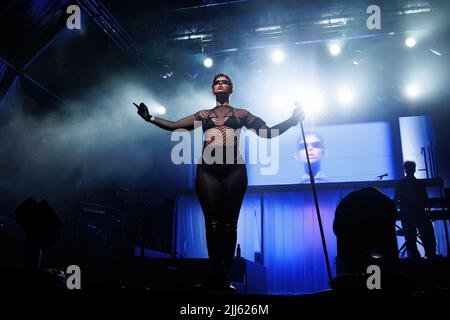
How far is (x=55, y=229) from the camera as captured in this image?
135 inches

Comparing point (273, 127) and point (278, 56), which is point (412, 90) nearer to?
point (278, 56)

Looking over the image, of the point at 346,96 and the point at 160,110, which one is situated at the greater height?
the point at 346,96

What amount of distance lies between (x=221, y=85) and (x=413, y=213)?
5.88 metres

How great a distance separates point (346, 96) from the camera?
13.1m

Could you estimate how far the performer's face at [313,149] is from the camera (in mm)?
12167

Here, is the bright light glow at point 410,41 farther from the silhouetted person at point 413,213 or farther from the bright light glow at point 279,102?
the bright light glow at point 279,102

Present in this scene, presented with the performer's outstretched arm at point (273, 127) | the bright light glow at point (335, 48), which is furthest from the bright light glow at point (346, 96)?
the performer's outstretched arm at point (273, 127)

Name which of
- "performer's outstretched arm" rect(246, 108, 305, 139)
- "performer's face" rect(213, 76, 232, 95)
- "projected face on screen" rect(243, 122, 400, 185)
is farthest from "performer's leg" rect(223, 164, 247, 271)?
"projected face on screen" rect(243, 122, 400, 185)

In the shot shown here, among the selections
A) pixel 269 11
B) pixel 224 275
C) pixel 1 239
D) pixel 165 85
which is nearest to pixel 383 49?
pixel 269 11

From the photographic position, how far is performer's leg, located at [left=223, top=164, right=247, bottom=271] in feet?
11.8

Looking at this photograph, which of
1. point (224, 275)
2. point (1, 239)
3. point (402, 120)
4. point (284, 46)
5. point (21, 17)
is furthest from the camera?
point (402, 120)

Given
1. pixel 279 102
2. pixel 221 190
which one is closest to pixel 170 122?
pixel 221 190

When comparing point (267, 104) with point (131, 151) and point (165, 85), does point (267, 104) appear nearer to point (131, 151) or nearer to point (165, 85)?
point (165, 85)

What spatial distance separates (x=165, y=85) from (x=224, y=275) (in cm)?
1068
